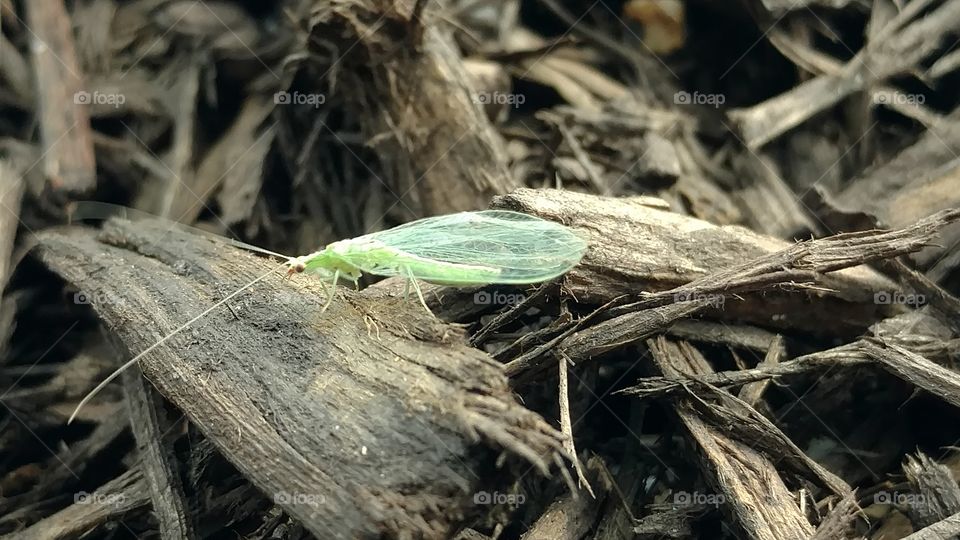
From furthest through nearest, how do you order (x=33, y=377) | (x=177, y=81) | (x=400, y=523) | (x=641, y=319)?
1. (x=177, y=81)
2. (x=33, y=377)
3. (x=641, y=319)
4. (x=400, y=523)

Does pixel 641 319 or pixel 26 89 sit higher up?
pixel 26 89

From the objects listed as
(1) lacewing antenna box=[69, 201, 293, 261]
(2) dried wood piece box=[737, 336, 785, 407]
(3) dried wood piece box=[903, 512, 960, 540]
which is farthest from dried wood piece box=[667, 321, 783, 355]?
(1) lacewing antenna box=[69, 201, 293, 261]

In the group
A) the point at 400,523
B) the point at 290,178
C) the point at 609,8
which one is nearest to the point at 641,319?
the point at 400,523

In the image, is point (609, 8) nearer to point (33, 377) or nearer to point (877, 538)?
point (877, 538)

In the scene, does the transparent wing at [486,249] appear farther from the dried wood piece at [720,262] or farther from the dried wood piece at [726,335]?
the dried wood piece at [726,335]

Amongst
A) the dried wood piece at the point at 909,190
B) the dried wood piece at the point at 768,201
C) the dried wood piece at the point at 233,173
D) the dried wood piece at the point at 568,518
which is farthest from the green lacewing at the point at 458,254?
the dried wood piece at the point at 909,190
